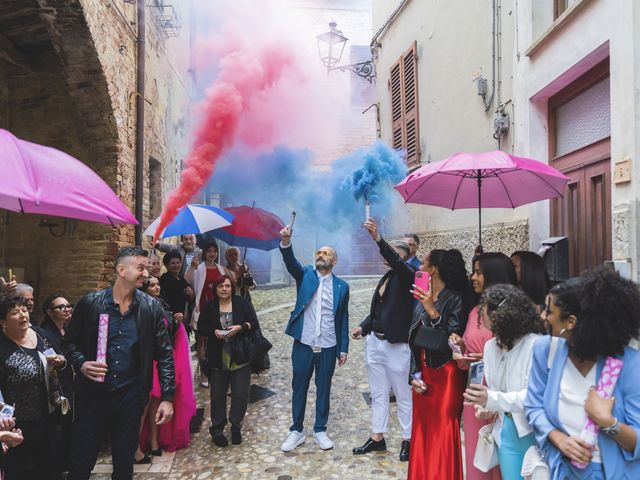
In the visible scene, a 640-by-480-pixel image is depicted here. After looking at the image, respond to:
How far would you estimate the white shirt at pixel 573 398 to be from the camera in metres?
2.10

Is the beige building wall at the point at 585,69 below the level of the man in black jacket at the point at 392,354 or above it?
above

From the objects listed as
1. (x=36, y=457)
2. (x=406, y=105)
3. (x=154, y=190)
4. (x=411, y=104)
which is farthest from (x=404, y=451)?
(x=406, y=105)

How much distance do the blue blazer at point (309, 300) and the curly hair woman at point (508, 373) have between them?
2.13 metres

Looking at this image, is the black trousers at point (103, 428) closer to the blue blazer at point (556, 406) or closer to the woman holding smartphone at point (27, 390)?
the woman holding smartphone at point (27, 390)

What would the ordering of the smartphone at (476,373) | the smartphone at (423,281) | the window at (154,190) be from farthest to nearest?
the window at (154,190) → the smartphone at (423,281) → the smartphone at (476,373)

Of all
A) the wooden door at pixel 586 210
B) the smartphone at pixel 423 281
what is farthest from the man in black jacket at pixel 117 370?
the wooden door at pixel 586 210

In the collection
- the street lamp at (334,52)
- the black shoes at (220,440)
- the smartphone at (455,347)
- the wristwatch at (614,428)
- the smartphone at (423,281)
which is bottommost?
the black shoes at (220,440)

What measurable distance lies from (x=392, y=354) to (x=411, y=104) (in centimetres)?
699

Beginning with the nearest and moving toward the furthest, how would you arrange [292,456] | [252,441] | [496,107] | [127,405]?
[127,405] → [292,456] → [252,441] → [496,107]

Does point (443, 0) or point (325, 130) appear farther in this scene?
point (325, 130)

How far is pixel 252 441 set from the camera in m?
4.72

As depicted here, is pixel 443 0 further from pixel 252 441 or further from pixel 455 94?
pixel 252 441

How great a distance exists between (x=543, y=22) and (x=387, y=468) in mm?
5099

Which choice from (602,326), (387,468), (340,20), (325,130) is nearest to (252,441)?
(387,468)
